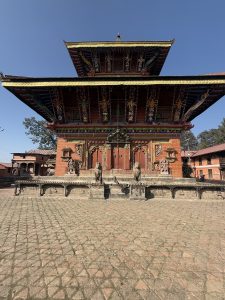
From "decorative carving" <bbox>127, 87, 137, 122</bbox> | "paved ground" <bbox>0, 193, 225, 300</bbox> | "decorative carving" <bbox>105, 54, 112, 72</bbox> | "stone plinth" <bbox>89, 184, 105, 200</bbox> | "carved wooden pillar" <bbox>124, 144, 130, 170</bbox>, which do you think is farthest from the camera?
"decorative carving" <bbox>105, 54, 112, 72</bbox>

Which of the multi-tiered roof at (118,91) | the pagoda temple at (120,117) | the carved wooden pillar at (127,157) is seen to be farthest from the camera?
the carved wooden pillar at (127,157)

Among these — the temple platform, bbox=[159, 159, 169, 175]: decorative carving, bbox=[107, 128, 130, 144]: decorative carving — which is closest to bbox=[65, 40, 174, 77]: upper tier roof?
bbox=[107, 128, 130, 144]: decorative carving

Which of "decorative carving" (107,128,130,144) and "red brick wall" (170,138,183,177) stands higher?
"decorative carving" (107,128,130,144)

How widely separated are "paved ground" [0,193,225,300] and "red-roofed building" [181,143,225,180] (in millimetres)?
23485

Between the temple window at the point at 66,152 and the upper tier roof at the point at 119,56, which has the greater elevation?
the upper tier roof at the point at 119,56

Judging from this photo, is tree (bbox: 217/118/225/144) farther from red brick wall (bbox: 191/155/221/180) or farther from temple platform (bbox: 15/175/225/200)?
temple platform (bbox: 15/175/225/200)

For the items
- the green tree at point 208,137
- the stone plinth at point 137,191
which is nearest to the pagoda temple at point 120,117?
the stone plinth at point 137,191

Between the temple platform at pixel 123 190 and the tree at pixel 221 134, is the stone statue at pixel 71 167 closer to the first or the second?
the temple platform at pixel 123 190

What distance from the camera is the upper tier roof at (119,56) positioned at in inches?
643

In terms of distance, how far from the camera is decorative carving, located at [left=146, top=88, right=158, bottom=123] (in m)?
15.4

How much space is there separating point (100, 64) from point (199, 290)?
1864 cm

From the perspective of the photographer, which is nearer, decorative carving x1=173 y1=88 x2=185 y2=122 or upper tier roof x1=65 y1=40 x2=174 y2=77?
decorative carving x1=173 y1=88 x2=185 y2=122

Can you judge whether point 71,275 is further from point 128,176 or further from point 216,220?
point 128,176

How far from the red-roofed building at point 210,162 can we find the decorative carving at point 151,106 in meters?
13.7
